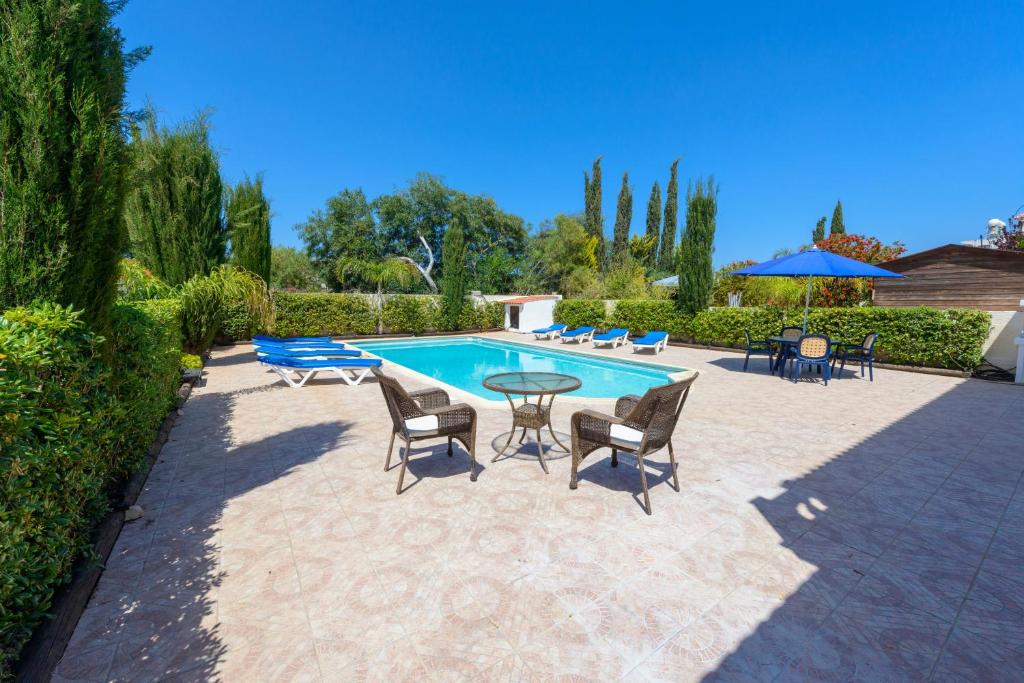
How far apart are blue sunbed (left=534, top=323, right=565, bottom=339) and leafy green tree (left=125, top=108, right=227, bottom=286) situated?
40.2 ft

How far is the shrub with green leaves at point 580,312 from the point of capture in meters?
18.9

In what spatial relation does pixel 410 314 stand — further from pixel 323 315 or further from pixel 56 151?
pixel 56 151

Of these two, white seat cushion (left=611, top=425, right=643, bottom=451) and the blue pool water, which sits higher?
white seat cushion (left=611, top=425, right=643, bottom=451)

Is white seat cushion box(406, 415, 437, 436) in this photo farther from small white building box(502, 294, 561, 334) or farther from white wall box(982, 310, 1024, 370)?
small white building box(502, 294, 561, 334)

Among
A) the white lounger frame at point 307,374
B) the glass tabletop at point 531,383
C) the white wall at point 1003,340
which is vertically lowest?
the white lounger frame at point 307,374

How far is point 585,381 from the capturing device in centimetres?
1057

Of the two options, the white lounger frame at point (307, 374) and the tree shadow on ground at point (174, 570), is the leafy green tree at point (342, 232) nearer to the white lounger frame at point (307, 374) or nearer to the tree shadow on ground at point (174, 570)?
the white lounger frame at point (307, 374)

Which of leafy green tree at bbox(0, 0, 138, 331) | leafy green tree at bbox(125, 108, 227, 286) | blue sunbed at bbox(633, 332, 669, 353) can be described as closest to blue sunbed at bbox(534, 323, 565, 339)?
blue sunbed at bbox(633, 332, 669, 353)

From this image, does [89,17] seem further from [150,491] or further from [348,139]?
[348,139]

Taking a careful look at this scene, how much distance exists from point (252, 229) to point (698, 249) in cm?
1563

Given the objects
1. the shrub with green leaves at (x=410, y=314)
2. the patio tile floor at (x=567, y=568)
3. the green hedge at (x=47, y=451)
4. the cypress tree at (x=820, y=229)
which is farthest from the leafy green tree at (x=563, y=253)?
the green hedge at (x=47, y=451)

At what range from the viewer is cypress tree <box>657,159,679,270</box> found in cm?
3759

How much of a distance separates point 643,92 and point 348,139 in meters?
21.0

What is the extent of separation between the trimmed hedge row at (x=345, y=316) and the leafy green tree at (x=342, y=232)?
15.9 meters
